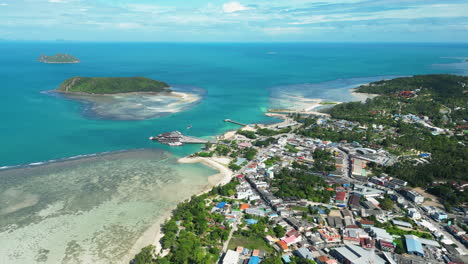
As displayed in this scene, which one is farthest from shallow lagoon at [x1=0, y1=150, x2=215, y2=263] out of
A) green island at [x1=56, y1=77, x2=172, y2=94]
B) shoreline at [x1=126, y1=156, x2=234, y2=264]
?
green island at [x1=56, y1=77, x2=172, y2=94]

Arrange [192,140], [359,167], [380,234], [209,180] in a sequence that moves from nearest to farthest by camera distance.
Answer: [380,234]
[209,180]
[359,167]
[192,140]

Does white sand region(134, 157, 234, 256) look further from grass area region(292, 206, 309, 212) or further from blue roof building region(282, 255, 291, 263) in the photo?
blue roof building region(282, 255, 291, 263)

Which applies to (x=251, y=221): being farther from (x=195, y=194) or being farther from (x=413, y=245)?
(x=413, y=245)

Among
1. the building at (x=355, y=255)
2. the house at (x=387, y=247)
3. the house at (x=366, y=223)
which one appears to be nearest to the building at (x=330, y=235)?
the building at (x=355, y=255)

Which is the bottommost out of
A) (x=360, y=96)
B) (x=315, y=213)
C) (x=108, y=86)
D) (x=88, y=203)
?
(x=88, y=203)

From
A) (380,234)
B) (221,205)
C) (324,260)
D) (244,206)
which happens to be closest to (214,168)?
(221,205)

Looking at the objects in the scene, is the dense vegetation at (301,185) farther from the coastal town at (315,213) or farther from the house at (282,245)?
the house at (282,245)
